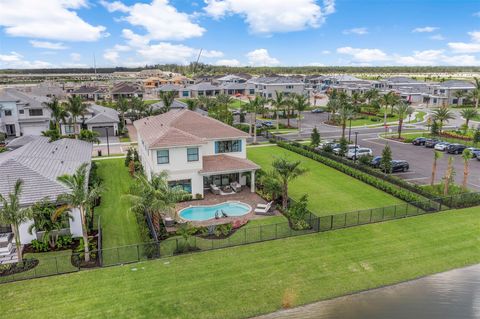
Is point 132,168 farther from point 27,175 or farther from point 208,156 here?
point 27,175

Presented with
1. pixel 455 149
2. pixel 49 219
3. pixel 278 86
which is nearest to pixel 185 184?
pixel 49 219

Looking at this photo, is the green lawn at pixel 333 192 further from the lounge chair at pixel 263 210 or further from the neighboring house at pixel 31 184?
the neighboring house at pixel 31 184

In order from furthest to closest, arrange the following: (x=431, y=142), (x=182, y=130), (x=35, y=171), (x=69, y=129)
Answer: (x=69, y=129) < (x=431, y=142) < (x=182, y=130) < (x=35, y=171)

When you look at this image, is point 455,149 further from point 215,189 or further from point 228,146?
point 215,189

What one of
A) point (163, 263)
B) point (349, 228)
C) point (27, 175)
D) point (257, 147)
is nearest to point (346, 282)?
point (349, 228)

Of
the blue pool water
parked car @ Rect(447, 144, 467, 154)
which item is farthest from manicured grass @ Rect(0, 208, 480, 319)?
parked car @ Rect(447, 144, 467, 154)

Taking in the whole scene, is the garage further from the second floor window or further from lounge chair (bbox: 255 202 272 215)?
lounge chair (bbox: 255 202 272 215)

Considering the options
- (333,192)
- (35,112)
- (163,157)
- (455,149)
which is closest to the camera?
(163,157)
